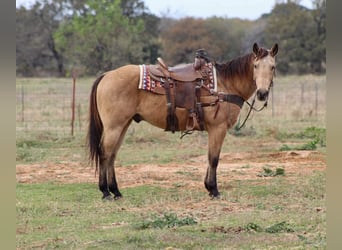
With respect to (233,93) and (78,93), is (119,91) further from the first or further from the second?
(78,93)

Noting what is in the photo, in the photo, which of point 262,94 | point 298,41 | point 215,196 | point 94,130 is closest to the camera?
point 262,94

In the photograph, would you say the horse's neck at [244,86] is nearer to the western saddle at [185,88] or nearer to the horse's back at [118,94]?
the western saddle at [185,88]

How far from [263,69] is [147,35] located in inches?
1166

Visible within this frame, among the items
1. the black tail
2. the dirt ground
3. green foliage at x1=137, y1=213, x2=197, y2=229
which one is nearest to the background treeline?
the dirt ground

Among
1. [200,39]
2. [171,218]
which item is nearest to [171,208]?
[171,218]

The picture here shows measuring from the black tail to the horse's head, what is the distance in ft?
6.54

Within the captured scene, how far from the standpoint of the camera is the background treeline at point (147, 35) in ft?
100

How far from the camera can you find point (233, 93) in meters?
7.61

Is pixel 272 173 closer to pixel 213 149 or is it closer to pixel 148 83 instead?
pixel 213 149

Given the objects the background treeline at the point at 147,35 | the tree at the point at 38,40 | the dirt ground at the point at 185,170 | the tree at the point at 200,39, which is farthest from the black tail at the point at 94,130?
the tree at the point at 38,40

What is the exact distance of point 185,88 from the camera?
24.6ft

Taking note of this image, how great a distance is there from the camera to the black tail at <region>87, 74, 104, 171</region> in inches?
294

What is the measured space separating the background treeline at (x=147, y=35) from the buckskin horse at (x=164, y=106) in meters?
18.2
